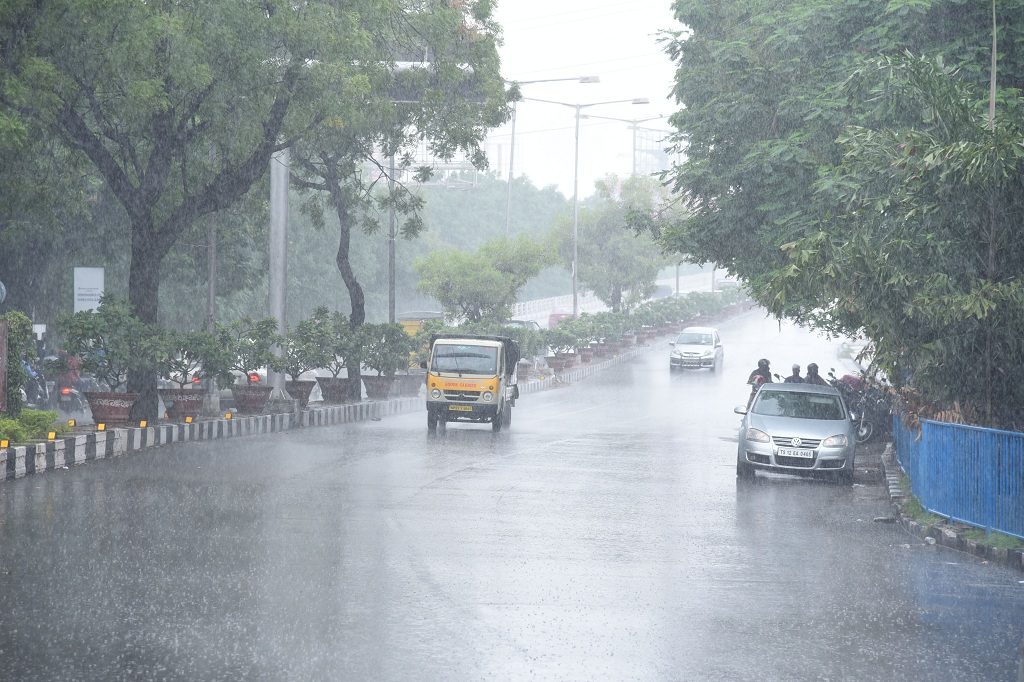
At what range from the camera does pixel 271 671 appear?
7250mm

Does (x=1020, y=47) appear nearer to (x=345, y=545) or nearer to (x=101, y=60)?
(x=345, y=545)

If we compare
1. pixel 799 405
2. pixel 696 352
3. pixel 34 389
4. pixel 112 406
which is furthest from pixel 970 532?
pixel 696 352

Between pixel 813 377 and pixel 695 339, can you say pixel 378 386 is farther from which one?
pixel 695 339

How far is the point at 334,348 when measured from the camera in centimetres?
3238

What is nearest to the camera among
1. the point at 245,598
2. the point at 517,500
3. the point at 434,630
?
the point at 434,630

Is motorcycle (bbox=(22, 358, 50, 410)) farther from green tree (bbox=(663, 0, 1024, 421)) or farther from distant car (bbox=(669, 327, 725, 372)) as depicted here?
distant car (bbox=(669, 327, 725, 372))

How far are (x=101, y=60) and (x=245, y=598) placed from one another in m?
14.3

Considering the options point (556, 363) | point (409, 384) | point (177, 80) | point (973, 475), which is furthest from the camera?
point (556, 363)

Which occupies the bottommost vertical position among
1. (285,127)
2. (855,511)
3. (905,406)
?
(855,511)

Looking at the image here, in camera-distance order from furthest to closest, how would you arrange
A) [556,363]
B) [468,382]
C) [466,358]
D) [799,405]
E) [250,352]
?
[556,363]
[466,358]
[468,382]
[250,352]
[799,405]

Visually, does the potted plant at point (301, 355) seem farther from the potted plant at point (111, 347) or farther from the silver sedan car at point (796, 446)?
the silver sedan car at point (796, 446)

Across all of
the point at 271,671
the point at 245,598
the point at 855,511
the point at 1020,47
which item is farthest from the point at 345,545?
the point at 1020,47

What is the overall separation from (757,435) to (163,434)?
1006 cm

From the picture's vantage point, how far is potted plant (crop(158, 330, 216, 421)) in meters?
23.5
